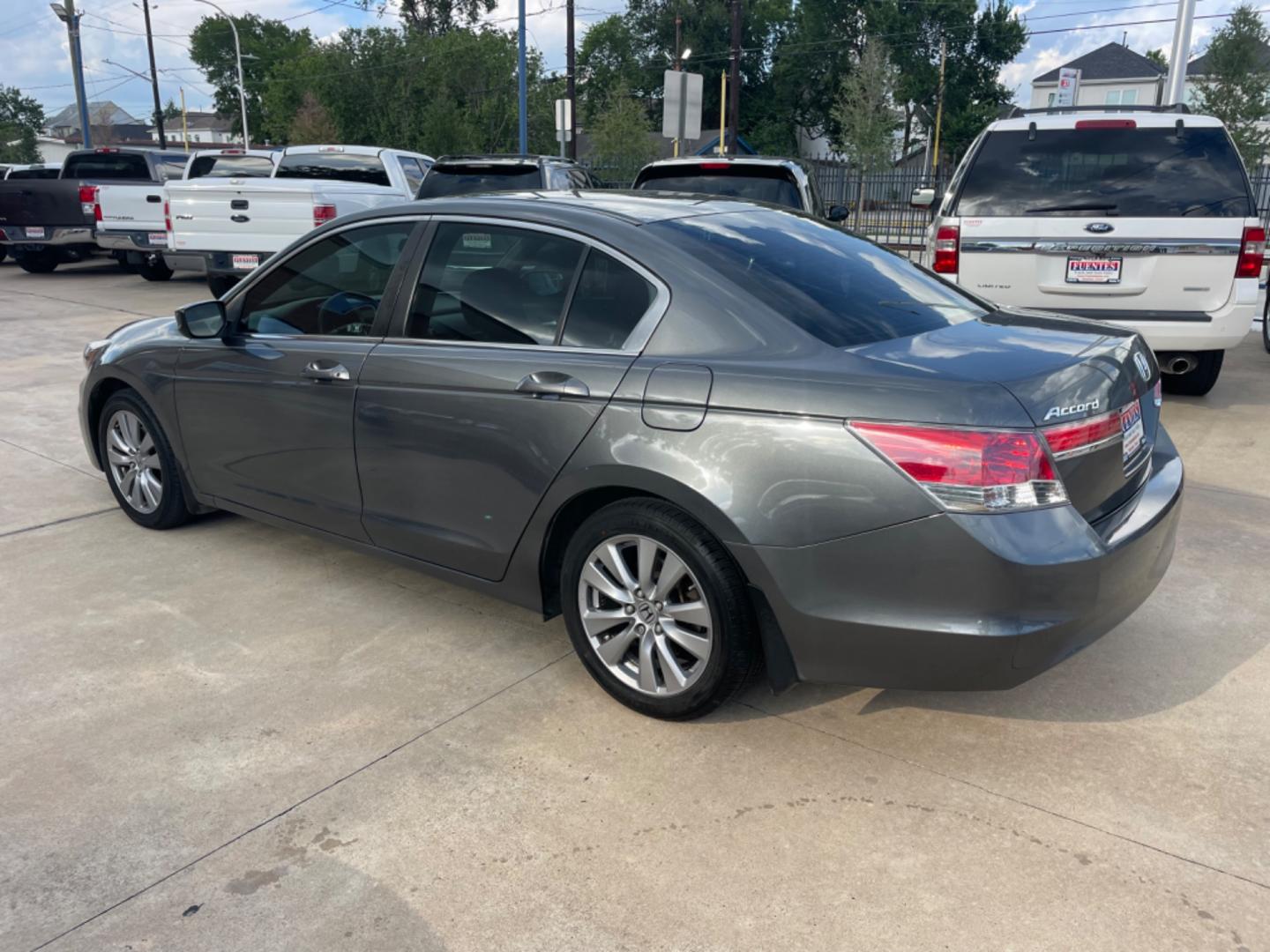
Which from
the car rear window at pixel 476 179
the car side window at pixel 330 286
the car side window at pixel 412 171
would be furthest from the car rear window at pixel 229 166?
the car side window at pixel 330 286

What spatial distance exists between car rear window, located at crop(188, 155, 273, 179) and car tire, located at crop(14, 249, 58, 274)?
5021 millimetres

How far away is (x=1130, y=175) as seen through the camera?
6.88 m

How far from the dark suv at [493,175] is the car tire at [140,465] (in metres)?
6.21

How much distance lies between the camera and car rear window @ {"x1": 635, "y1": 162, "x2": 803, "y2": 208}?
9.41 metres

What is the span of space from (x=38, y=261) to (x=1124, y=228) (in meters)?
18.1

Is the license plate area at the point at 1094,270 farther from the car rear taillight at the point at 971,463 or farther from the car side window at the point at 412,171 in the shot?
the car side window at the point at 412,171

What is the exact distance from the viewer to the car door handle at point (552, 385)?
3221 mm

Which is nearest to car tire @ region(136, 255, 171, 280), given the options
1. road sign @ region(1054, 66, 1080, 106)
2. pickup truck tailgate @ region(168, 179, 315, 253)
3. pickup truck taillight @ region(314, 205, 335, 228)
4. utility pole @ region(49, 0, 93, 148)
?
pickup truck tailgate @ region(168, 179, 315, 253)

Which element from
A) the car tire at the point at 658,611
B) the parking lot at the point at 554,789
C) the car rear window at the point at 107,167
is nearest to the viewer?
the parking lot at the point at 554,789

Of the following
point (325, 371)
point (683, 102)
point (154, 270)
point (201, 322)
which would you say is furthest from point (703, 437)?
point (154, 270)

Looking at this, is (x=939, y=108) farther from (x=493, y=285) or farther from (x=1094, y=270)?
(x=493, y=285)

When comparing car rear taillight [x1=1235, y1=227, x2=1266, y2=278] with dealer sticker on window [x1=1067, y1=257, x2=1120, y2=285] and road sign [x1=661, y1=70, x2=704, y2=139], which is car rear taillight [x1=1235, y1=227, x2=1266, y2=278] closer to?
dealer sticker on window [x1=1067, y1=257, x2=1120, y2=285]

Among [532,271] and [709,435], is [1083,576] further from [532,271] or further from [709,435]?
[532,271]

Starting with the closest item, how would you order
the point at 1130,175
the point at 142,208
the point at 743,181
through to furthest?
the point at 1130,175, the point at 743,181, the point at 142,208
